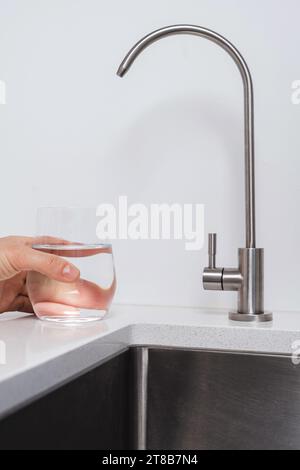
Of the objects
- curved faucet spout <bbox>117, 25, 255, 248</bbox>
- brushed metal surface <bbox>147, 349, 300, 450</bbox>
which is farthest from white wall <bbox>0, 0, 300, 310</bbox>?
brushed metal surface <bbox>147, 349, 300, 450</bbox>

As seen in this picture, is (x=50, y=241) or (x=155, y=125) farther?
(x=155, y=125)

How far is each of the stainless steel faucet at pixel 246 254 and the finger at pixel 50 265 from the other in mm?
209

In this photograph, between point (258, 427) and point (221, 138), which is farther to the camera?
point (221, 138)

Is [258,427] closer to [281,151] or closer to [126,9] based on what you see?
[281,151]

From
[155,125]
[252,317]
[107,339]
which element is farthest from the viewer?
[155,125]

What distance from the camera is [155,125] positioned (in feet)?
3.13

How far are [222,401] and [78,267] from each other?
0.25 m

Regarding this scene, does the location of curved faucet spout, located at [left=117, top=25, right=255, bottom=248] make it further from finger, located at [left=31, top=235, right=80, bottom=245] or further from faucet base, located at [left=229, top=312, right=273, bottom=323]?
finger, located at [left=31, top=235, right=80, bottom=245]

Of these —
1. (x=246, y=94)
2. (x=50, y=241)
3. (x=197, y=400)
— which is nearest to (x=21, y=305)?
(x=50, y=241)

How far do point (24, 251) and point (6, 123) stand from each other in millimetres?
409

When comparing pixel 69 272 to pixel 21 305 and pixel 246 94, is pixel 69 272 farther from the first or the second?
pixel 246 94

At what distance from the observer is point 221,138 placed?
922 mm

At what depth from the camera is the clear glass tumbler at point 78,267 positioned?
28.5 inches
